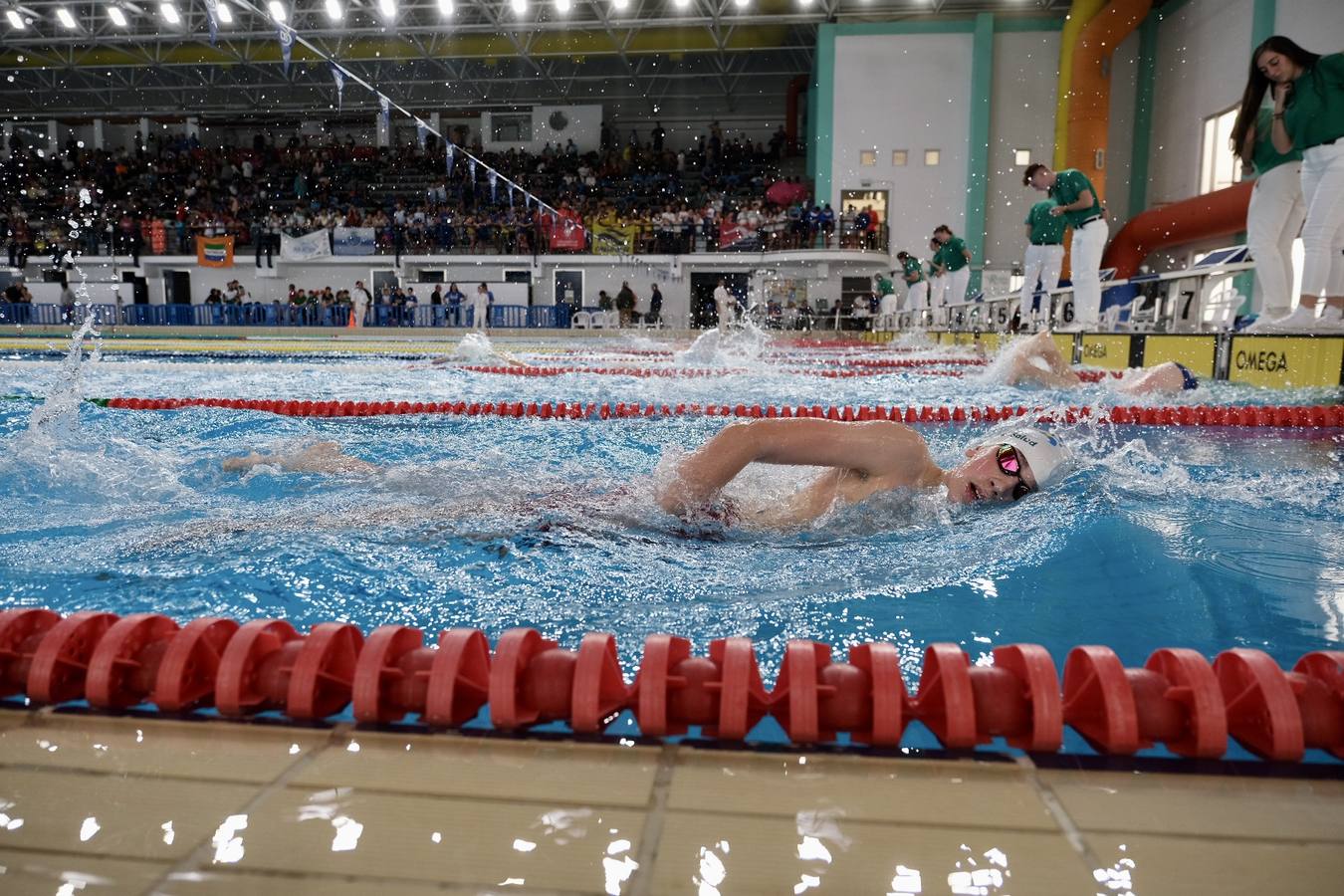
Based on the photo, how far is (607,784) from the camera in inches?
45.1

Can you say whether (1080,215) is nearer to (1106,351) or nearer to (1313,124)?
(1106,351)

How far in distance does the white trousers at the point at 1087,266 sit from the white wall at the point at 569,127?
2130 centimetres

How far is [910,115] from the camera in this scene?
20344 millimetres

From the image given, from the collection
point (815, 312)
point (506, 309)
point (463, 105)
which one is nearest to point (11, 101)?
point (463, 105)

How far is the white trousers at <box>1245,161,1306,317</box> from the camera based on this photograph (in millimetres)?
5148

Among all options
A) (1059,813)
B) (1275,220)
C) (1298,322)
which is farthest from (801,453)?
(1298,322)

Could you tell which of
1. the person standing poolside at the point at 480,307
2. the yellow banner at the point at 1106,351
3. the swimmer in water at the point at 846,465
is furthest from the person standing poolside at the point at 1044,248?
the person standing poolside at the point at 480,307

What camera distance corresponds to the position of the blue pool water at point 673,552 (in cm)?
215

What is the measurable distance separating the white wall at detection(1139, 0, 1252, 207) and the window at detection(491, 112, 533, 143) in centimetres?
1728

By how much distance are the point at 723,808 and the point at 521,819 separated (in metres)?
0.25

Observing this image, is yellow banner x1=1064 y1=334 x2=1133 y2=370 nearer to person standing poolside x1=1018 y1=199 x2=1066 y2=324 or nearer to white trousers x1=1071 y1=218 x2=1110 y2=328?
white trousers x1=1071 y1=218 x2=1110 y2=328

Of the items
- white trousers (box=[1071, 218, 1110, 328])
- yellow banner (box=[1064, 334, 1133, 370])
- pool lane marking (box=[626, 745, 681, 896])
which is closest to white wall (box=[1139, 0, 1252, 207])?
yellow banner (box=[1064, 334, 1133, 370])

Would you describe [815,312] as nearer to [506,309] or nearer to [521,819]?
[506,309]

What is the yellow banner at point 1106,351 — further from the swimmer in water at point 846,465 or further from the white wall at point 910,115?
the white wall at point 910,115
